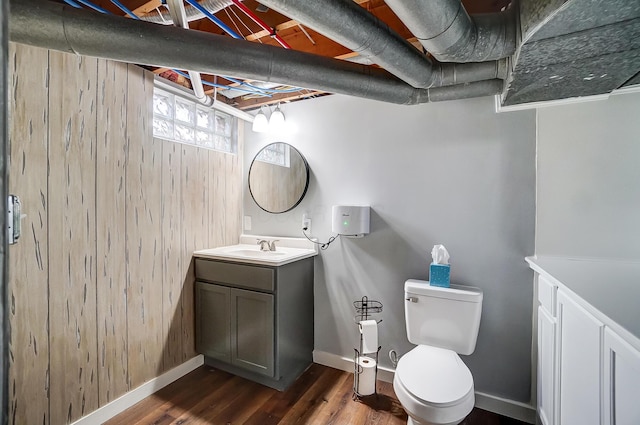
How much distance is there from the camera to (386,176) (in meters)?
2.12

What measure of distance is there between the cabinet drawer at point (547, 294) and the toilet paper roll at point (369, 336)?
39.1 inches

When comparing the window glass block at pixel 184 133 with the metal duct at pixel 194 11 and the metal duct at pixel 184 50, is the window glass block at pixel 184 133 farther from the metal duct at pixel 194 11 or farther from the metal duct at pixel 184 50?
the metal duct at pixel 184 50

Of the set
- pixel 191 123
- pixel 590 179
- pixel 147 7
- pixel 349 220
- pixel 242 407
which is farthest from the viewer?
pixel 191 123

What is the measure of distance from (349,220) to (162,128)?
1.57 meters

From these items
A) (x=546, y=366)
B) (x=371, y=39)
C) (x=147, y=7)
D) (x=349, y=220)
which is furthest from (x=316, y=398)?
(x=147, y=7)

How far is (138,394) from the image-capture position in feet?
6.08

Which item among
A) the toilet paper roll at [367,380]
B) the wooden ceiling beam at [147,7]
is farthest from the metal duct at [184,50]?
the toilet paper roll at [367,380]

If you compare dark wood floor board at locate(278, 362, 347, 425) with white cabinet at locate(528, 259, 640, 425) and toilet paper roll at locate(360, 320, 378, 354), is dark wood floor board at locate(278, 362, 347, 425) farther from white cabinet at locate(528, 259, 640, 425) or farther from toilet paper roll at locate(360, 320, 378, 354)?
white cabinet at locate(528, 259, 640, 425)

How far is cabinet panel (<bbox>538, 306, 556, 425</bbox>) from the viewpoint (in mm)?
1358

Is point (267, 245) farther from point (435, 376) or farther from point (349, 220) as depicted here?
point (435, 376)

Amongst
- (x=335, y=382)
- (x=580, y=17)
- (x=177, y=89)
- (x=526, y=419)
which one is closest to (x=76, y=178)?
(x=177, y=89)

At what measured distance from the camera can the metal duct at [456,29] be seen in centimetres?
91

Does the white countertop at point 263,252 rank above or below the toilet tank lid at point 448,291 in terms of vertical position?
above

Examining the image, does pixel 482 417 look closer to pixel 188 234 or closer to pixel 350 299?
pixel 350 299
